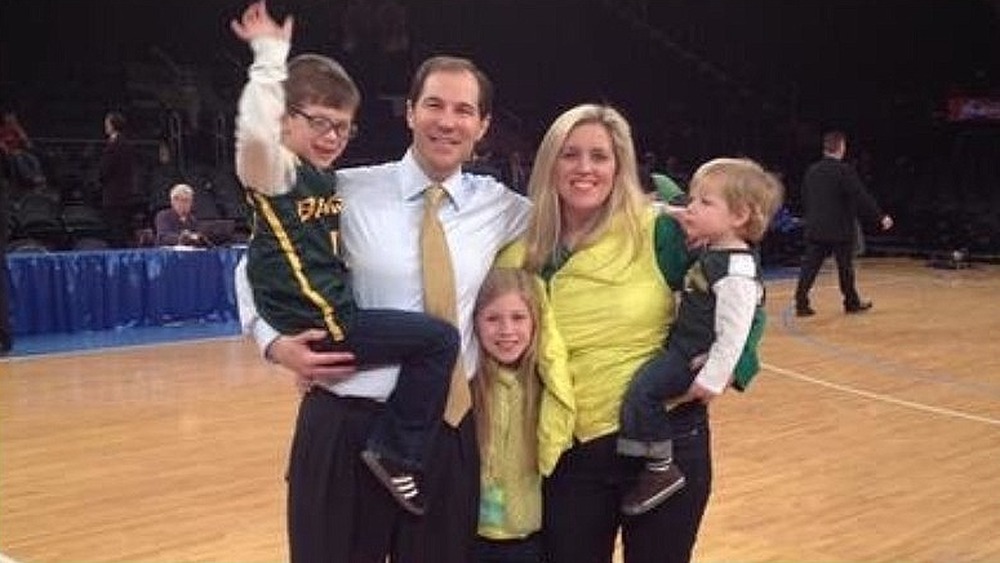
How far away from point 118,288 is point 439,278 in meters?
7.13

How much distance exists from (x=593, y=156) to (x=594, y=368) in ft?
1.22

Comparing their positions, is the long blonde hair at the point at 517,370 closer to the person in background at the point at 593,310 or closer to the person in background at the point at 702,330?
the person in background at the point at 593,310

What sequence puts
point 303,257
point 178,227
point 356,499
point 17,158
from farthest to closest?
point 17,158 < point 178,227 < point 356,499 < point 303,257

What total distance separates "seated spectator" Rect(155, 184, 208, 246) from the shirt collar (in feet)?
23.9

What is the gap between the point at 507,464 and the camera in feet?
6.67

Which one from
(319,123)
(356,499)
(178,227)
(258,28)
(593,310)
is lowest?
(178,227)

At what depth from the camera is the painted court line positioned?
585 centimetres

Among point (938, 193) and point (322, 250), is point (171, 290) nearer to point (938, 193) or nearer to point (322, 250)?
point (322, 250)

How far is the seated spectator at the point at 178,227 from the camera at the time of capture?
351 inches

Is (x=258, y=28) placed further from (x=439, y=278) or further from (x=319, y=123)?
(x=439, y=278)

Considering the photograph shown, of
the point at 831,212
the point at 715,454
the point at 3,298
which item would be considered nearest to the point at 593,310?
the point at 715,454

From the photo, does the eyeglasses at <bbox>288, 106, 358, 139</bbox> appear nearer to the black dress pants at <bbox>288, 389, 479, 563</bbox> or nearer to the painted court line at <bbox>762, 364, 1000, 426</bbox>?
the black dress pants at <bbox>288, 389, 479, 563</bbox>

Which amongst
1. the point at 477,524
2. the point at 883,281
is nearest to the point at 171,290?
the point at 477,524

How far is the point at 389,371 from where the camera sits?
1944mm
